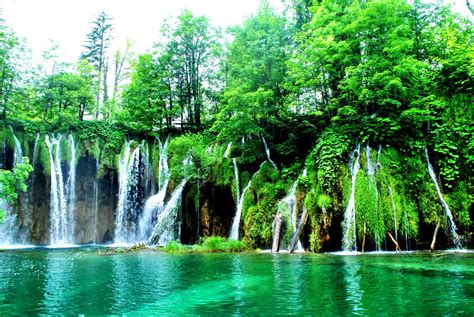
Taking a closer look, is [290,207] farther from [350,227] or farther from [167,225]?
[167,225]

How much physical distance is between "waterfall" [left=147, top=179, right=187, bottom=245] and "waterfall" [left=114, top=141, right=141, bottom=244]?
142 inches

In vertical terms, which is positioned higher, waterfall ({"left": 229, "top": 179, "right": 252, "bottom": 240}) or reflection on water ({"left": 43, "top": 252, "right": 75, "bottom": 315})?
waterfall ({"left": 229, "top": 179, "right": 252, "bottom": 240})

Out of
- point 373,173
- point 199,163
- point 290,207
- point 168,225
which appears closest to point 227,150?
point 199,163

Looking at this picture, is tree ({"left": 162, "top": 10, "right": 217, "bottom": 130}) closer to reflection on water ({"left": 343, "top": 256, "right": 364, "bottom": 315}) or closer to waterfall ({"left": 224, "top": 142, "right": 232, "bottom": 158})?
waterfall ({"left": 224, "top": 142, "right": 232, "bottom": 158})

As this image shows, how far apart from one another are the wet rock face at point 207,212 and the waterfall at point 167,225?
1.65ft

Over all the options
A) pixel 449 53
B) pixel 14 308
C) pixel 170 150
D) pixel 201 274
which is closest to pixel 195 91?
pixel 170 150

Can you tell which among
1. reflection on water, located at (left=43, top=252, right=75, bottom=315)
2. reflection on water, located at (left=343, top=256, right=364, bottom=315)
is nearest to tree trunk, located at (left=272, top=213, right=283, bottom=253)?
reflection on water, located at (left=343, top=256, right=364, bottom=315)

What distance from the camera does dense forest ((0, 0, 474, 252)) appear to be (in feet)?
49.6

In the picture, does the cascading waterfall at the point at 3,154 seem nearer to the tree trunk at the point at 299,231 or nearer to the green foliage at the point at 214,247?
the green foliage at the point at 214,247

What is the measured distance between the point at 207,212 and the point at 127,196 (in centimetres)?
702

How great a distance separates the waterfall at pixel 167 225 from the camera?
1986 centimetres

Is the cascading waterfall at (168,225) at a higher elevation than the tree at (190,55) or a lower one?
lower

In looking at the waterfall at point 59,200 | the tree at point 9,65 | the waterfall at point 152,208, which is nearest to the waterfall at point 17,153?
the waterfall at point 59,200

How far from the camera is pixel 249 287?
781cm
